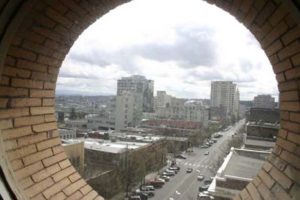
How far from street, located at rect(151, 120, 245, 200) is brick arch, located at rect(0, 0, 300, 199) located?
23686 millimetres

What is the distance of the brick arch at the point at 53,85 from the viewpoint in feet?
8.00

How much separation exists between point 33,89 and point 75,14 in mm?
687

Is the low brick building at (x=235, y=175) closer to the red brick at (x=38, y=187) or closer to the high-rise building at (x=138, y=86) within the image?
the red brick at (x=38, y=187)

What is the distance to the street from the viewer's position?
2716 cm

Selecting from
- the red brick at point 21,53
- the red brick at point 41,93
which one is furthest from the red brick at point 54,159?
the red brick at point 21,53

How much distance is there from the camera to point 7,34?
2531 mm

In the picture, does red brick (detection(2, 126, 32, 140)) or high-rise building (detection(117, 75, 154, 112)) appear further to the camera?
high-rise building (detection(117, 75, 154, 112))

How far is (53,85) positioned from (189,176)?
103 feet

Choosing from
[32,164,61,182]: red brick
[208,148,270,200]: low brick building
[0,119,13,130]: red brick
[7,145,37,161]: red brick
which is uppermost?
[0,119,13,130]: red brick

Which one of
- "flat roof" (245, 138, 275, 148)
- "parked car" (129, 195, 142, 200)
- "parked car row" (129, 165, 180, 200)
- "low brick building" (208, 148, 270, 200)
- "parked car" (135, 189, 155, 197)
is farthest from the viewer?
"parked car" (135, 189, 155, 197)

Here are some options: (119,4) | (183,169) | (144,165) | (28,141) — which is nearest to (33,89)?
(28,141)

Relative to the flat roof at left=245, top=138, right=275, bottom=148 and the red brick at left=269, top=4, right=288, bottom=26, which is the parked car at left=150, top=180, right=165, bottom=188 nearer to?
the flat roof at left=245, top=138, right=275, bottom=148

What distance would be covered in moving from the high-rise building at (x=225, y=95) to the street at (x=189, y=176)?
5741cm

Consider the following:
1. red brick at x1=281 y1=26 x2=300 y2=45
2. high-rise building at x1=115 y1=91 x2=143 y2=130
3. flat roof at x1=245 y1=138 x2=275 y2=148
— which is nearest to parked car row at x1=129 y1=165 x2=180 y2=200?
flat roof at x1=245 y1=138 x2=275 y2=148
